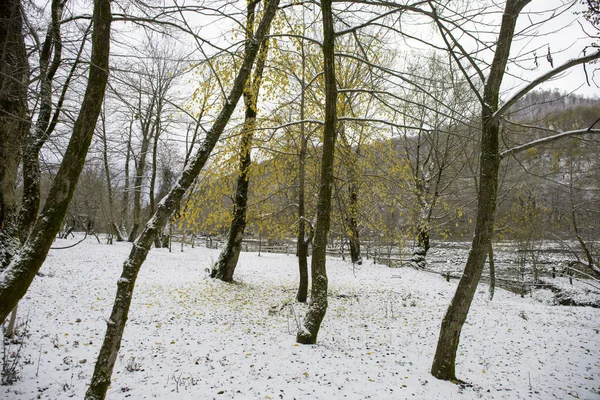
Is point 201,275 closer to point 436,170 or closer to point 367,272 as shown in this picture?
point 367,272

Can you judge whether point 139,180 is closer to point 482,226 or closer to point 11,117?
point 11,117

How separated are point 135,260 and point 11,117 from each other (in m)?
2.13

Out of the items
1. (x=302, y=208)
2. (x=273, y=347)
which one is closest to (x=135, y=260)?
(x=273, y=347)

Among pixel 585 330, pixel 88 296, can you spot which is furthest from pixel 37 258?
pixel 585 330

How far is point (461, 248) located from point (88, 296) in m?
29.4

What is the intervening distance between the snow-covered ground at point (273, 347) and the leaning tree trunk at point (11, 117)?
146cm

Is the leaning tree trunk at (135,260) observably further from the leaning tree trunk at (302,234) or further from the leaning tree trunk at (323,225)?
the leaning tree trunk at (302,234)

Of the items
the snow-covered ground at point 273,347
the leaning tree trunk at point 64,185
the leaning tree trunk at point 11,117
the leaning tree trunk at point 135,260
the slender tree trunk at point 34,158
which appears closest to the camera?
the leaning tree trunk at point 64,185

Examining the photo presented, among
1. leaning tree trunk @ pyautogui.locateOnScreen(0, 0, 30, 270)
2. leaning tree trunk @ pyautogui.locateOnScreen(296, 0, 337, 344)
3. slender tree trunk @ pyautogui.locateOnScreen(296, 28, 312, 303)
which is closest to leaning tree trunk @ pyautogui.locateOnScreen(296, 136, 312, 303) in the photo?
slender tree trunk @ pyautogui.locateOnScreen(296, 28, 312, 303)

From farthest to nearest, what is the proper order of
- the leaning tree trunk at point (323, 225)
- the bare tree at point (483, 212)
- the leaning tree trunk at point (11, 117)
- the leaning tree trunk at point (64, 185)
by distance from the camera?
the leaning tree trunk at point (323, 225)
the bare tree at point (483, 212)
the leaning tree trunk at point (11, 117)
the leaning tree trunk at point (64, 185)

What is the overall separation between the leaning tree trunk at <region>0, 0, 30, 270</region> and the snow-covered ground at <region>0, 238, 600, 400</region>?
146cm

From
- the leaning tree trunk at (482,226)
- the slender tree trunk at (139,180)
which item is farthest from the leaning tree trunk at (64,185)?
the slender tree trunk at (139,180)

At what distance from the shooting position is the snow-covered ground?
3596mm

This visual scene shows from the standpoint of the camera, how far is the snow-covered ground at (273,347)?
3596 millimetres
